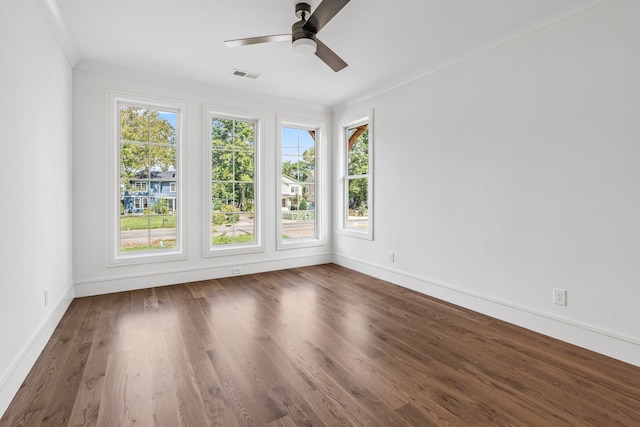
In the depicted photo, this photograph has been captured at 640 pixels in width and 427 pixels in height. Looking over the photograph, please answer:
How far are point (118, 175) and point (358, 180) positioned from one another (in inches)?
132

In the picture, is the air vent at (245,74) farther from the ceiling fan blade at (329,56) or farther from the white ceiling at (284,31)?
the ceiling fan blade at (329,56)

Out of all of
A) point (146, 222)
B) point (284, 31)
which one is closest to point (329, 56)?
point (284, 31)

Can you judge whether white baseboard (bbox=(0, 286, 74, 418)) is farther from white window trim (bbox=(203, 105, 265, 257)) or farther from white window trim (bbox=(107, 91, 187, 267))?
white window trim (bbox=(203, 105, 265, 257))

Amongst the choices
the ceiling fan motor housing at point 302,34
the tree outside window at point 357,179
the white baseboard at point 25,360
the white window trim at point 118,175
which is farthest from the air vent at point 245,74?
the white baseboard at point 25,360

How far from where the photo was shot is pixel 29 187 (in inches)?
88.2

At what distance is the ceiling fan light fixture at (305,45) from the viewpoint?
250 cm

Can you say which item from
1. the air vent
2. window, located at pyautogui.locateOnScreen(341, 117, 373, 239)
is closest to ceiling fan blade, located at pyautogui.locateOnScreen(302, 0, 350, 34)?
the air vent

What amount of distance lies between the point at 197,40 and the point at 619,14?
3.54 m

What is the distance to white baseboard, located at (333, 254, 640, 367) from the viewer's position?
2338 millimetres

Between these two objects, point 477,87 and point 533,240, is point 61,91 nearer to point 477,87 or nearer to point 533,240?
point 477,87

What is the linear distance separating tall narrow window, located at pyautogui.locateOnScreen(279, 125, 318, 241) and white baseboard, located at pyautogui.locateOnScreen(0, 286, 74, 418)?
3.03 meters

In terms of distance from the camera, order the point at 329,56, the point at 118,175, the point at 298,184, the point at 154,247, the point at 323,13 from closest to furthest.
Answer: the point at 323,13, the point at 329,56, the point at 118,175, the point at 154,247, the point at 298,184

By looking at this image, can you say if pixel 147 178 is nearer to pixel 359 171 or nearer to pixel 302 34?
pixel 302 34

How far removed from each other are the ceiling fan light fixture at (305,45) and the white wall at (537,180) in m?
1.81
